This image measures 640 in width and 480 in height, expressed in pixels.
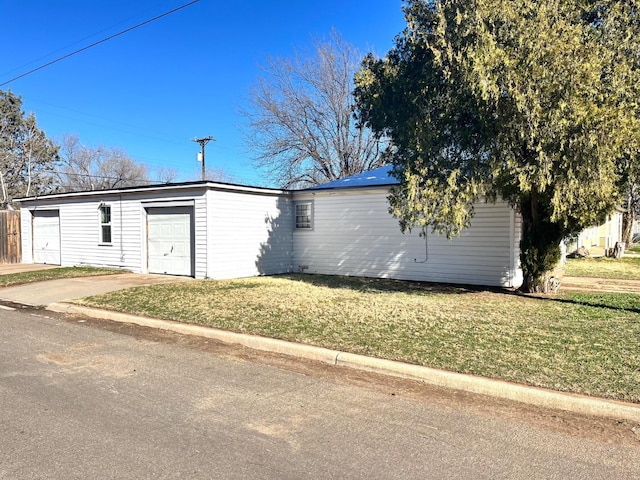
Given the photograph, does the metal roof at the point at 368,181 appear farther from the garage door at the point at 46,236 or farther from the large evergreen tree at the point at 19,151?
the large evergreen tree at the point at 19,151

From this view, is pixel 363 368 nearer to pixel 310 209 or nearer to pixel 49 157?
pixel 310 209

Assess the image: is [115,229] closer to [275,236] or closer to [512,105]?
[275,236]

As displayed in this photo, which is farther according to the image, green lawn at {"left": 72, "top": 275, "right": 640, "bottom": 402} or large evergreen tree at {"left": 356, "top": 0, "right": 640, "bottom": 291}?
large evergreen tree at {"left": 356, "top": 0, "right": 640, "bottom": 291}

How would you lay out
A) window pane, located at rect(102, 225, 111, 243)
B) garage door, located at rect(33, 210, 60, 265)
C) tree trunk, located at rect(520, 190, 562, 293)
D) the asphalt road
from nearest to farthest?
the asphalt road
tree trunk, located at rect(520, 190, 562, 293)
window pane, located at rect(102, 225, 111, 243)
garage door, located at rect(33, 210, 60, 265)

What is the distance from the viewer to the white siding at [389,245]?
13000 millimetres

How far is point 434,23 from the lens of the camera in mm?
9727

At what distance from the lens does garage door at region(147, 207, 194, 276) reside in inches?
587

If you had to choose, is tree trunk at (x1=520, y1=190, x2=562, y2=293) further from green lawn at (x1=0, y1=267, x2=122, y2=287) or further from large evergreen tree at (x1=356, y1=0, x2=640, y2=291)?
green lawn at (x1=0, y1=267, x2=122, y2=287)

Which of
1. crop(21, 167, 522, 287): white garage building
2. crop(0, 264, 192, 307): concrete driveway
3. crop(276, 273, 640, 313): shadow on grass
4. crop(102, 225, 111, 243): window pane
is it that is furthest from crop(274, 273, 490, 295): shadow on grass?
crop(102, 225, 111, 243): window pane

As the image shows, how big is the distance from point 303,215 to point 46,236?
1125cm

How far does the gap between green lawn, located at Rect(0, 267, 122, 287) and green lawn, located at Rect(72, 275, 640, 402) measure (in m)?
4.53

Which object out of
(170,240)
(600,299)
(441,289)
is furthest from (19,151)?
(600,299)

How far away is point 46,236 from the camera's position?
2002 cm

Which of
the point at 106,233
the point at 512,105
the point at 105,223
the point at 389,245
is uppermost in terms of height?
the point at 512,105
